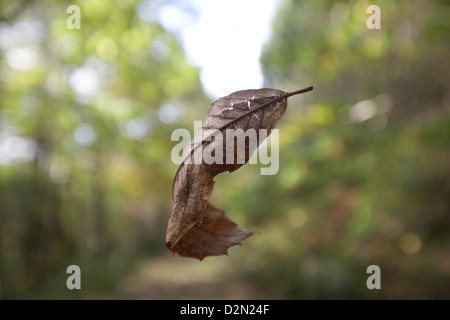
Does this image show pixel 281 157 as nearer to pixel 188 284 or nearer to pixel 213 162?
pixel 213 162

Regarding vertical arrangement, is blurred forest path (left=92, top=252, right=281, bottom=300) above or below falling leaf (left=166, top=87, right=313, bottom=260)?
below

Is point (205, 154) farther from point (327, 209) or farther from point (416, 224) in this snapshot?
point (327, 209)

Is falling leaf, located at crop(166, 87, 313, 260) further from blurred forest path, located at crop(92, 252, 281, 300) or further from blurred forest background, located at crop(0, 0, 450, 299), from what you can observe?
blurred forest path, located at crop(92, 252, 281, 300)

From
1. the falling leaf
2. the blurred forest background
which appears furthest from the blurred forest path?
the falling leaf

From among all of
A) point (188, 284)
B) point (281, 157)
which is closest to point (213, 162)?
point (281, 157)

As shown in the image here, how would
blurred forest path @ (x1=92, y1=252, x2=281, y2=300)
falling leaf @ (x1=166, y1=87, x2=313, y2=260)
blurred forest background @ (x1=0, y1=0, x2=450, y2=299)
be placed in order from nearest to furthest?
falling leaf @ (x1=166, y1=87, x2=313, y2=260)
blurred forest background @ (x1=0, y1=0, x2=450, y2=299)
blurred forest path @ (x1=92, y1=252, x2=281, y2=300)

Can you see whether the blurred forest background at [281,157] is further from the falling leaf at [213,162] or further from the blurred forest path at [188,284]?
the falling leaf at [213,162]

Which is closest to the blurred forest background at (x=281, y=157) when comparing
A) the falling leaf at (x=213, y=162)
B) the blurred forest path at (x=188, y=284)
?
the blurred forest path at (x=188, y=284)
